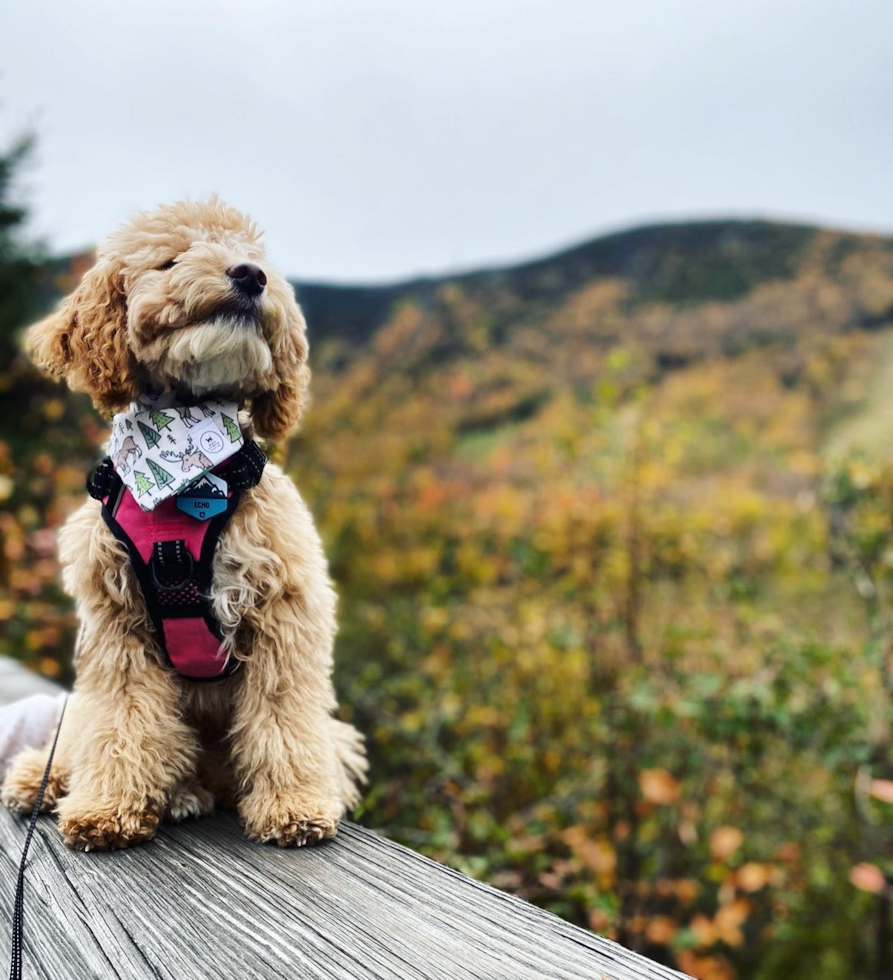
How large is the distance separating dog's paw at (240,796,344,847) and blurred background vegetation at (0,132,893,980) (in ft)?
2.35

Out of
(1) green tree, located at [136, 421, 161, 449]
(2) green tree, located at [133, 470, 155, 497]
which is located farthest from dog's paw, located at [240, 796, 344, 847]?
(1) green tree, located at [136, 421, 161, 449]

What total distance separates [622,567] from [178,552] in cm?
345

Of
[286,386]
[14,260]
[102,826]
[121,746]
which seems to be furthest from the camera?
[14,260]

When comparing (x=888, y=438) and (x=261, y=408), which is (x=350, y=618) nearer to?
(x=261, y=408)

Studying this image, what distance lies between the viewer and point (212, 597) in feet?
6.08

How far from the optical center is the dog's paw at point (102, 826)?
176 cm

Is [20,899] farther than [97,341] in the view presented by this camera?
No

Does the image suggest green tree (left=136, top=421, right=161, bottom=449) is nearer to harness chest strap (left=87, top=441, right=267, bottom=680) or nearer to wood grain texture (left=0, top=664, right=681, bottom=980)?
harness chest strap (left=87, top=441, right=267, bottom=680)

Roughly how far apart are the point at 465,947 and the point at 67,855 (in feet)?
3.08

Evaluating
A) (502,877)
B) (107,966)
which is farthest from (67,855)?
(502,877)

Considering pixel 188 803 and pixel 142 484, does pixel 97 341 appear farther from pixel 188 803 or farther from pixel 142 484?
pixel 188 803

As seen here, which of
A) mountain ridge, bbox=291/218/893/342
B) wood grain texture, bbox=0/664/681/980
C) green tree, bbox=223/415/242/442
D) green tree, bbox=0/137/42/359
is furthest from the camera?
mountain ridge, bbox=291/218/893/342

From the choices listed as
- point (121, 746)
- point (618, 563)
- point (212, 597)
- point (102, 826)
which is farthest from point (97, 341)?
point (618, 563)

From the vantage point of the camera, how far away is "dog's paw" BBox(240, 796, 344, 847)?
5.86 ft
